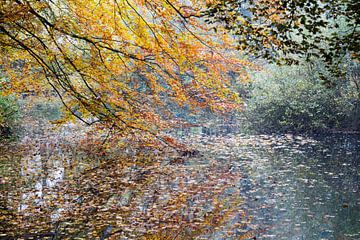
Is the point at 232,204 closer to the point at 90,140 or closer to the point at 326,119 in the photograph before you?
the point at 90,140

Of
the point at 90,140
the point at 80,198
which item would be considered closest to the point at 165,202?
the point at 80,198

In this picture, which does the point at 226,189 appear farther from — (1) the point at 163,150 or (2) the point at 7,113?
(2) the point at 7,113

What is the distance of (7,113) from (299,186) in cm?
913

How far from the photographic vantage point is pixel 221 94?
8492mm

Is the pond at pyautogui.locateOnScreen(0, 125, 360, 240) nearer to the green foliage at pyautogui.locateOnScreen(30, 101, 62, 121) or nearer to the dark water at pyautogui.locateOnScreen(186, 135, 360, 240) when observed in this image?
the dark water at pyautogui.locateOnScreen(186, 135, 360, 240)

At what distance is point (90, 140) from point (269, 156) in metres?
A: 6.37

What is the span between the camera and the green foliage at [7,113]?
1219 centimetres

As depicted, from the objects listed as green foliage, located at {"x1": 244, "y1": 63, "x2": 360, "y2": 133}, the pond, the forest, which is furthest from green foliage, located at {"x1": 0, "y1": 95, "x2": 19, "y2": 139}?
green foliage, located at {"x1": 244, "y1": 63, "x2": 360, "y2": 133}

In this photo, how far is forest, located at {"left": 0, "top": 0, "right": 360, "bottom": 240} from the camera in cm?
502

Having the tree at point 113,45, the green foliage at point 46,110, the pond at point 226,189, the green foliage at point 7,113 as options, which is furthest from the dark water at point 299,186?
the green foliage at point 46,110

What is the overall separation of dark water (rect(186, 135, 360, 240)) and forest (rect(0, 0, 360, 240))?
1.3 inches

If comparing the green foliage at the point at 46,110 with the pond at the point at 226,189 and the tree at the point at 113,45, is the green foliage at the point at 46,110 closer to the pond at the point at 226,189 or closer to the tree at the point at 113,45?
the pond at the point at 226,189

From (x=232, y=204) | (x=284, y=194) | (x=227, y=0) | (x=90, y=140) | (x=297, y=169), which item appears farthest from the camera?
(x=90, y=140)

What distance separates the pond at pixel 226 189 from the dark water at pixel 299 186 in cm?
1
